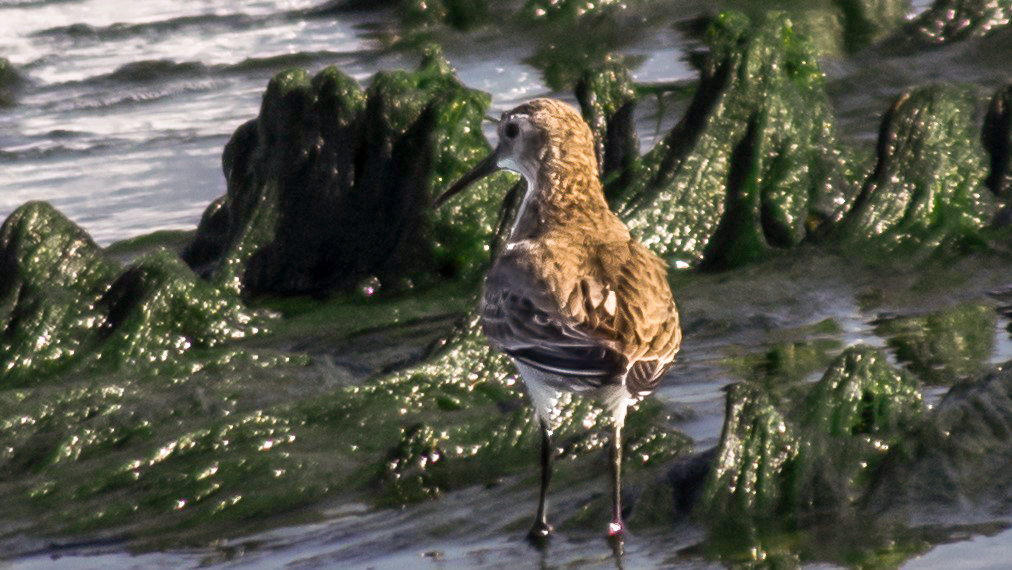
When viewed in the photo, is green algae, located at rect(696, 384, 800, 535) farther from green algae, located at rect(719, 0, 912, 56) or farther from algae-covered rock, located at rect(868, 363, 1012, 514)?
green algae, located at rect(719, 0, 912, 56)

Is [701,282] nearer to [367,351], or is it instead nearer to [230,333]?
[367,351]

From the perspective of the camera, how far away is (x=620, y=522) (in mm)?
5004

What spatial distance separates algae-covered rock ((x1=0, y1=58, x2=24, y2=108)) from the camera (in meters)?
13.8

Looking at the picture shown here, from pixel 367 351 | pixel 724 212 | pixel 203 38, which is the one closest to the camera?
pixel 367 351

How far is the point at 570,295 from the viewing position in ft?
16.2

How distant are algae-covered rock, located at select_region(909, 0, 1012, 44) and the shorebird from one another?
278 inches

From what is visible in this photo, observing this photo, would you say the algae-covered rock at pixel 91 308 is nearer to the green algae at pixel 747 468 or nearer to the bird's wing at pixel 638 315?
the bird's wing at pixel 638 315

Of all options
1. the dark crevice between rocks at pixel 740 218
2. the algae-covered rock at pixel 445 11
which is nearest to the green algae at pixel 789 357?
the dark crevice between rocks at pixel 740 218

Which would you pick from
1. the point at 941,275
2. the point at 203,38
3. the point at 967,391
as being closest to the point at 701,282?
the point at 941,275

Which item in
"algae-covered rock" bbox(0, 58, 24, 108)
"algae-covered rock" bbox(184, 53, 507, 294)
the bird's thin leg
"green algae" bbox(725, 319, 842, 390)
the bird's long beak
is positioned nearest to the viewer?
the bird's thin leg

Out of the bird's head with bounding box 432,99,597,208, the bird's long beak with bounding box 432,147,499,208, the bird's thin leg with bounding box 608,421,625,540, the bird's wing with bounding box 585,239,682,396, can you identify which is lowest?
the bird's thin leg with bounding box 608,421,625,540

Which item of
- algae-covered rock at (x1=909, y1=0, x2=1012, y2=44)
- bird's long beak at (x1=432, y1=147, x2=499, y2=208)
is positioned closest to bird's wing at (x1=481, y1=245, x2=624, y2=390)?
bird's long beak at (x1=432, y1=147, x2=499, y2=208)

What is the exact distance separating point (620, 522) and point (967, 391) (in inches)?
42.1

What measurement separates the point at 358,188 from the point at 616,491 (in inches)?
139
